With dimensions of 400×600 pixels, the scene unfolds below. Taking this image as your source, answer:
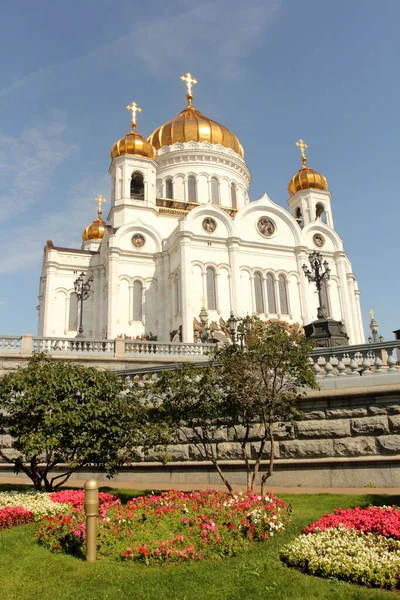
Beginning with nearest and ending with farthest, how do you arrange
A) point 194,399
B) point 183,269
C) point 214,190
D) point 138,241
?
point 194,399
point 183,269
point 138,241
point 214,190

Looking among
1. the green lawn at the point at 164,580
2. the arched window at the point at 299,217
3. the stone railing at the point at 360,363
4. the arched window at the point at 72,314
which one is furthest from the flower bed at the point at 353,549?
the arched window at the point at 299,217

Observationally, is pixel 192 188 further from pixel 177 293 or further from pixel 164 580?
pixel 164 580

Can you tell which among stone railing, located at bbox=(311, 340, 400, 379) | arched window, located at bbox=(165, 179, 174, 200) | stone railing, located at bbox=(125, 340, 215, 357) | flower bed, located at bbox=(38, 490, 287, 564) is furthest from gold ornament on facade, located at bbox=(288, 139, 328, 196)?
flower bed, located at bbox=(38, 490, 287, 564)

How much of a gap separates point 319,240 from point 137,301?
1626 cm

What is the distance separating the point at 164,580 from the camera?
5430 mm

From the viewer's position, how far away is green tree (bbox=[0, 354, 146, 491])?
970cm

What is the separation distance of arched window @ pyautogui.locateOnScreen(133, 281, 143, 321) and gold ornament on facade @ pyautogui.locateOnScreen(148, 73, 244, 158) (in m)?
16.4

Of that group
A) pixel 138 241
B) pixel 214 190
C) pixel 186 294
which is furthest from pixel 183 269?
pixel 214 190

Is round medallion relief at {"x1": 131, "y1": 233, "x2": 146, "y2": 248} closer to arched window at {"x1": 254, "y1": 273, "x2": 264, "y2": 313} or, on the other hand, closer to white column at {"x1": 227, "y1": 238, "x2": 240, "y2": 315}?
white column at {"x1": 227, "y1": 238, "x2": 240, "y2": 315}

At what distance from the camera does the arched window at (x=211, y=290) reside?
34.7m

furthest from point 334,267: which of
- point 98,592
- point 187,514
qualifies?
point 98,592

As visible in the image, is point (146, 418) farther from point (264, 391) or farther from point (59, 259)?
point (59, 259)

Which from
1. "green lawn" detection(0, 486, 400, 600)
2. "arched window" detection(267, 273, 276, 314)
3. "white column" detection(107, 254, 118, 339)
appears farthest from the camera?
"arched window" detection(267, 273, 276, 314)

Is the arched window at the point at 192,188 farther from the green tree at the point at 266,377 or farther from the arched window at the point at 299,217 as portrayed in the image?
the green tree at the point at 266,377
